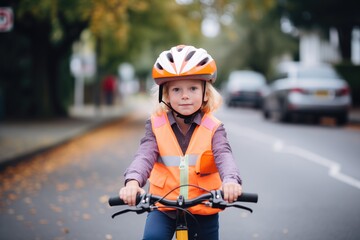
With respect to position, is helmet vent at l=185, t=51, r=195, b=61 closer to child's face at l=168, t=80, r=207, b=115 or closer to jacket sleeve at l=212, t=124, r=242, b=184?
child's face at l=168, t=80, r=207, b=115

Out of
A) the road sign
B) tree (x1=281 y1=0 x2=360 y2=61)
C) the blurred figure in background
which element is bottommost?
the blurred figure in background

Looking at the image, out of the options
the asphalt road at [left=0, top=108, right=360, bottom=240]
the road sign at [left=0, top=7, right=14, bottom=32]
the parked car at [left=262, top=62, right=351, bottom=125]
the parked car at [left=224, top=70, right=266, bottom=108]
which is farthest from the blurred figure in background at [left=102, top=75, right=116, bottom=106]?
the road sign at [left=0, top=7, right=14, bottom=32]

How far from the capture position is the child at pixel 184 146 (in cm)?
287

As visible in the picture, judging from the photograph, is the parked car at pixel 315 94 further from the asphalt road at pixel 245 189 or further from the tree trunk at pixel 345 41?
the tree trunk at pixel 345 41

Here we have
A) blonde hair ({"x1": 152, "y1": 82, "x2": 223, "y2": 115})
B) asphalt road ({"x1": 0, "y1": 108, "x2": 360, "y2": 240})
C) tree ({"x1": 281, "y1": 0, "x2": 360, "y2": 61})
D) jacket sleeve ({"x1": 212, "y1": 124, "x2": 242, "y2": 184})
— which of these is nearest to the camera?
jacket sleeve ({"x1": 212, "y1": 124, "x2": 242, "y2": 184})

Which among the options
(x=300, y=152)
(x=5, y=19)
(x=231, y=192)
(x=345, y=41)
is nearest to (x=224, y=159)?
(x=231, y=192)

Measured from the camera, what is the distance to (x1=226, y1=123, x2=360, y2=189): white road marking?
798 centimetres

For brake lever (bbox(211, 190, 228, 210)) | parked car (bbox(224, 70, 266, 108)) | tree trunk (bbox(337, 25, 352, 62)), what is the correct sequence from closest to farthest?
brake lever (bbox(211, 190, 228, 210)) → parked car (bbox(224, 70, 266, 108)) → tree trunk (bbox(337, 25, 352, 62))

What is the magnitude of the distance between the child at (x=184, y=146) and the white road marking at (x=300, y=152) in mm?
4908

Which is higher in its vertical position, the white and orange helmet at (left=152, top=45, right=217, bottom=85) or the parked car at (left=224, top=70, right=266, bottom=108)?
the white and orange helmet at (left=152, top=45, right=217, bottom=85)

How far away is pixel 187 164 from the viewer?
2.92m

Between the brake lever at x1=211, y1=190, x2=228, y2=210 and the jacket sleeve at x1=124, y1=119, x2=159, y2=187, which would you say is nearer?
the brake lever at x1=211, y1=190, x2=228, y2=210

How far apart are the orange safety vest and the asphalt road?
6.98 ft

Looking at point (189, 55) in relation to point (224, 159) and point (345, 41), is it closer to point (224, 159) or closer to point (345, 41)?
point (224, 159)
